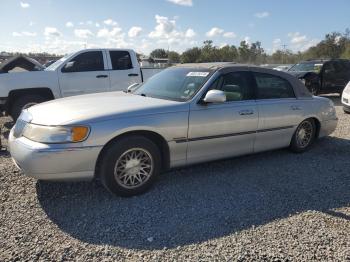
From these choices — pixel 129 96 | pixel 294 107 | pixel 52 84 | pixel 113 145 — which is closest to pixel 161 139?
pixel 113 145

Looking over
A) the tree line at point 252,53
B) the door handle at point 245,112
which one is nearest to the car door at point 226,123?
the door handle at point 245,112

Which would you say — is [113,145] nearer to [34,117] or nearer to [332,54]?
[34,117]

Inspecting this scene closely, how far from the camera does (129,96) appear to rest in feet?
15.9

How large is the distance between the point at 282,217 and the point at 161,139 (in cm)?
163

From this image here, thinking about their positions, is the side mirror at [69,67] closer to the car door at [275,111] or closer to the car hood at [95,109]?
the car hood at [95,109]

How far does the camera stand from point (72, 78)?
853cm

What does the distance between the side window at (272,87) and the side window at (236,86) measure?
18cm

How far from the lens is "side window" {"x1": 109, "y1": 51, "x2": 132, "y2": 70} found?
921 cm

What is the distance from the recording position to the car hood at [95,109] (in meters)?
3.78

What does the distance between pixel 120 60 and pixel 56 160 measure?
6.15 metres

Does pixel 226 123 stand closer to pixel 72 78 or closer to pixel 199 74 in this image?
pixel 199 74

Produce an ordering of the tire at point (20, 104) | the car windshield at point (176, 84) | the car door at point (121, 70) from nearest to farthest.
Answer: the car windshield at point (176, 84) < the tire at point (20, 104) < the car door at point (121, 70)

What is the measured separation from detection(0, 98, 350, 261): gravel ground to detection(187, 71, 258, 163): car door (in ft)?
1.24

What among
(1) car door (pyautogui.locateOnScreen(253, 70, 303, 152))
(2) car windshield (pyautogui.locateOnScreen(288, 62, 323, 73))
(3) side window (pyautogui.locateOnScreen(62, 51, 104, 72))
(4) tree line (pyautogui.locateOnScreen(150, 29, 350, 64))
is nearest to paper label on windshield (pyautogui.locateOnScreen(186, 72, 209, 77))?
(1) car door (pyautogui.locateOnScreen(253, 70, 303, 152))
